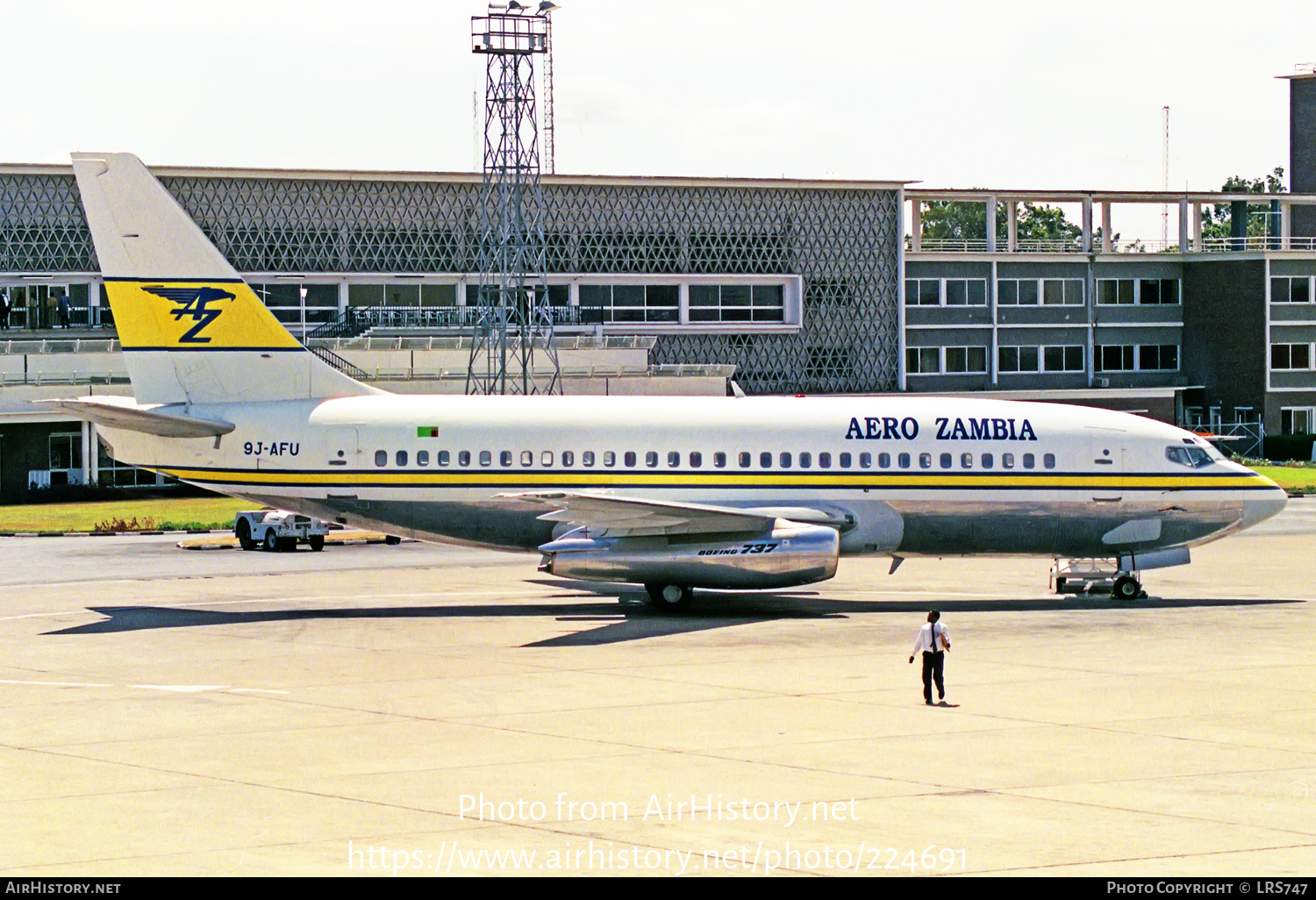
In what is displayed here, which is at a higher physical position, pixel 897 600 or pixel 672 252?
pixel 672 252

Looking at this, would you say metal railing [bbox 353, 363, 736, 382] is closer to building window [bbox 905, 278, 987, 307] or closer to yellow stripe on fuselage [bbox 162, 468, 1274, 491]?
building window [bbox 905, 278, 987, 307]

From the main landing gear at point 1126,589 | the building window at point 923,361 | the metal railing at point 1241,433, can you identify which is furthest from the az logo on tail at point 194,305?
the metal railing at point 1241,433

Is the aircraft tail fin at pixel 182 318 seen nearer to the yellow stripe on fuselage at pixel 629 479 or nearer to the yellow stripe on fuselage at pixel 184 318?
the yellow stripe on fuselage at pixel 184 318

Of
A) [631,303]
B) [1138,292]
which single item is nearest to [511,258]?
[631,303]

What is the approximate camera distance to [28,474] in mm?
73750

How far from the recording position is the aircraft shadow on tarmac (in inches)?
1258

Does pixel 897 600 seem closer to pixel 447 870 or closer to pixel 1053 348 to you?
pixel 447 870

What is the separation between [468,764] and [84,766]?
4.52 m

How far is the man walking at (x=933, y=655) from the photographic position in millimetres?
22828

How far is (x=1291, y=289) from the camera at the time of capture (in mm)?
103125

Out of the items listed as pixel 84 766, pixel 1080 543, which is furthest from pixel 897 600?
pixel 84 766

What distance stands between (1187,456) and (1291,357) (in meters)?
73.4

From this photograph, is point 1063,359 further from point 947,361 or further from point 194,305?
point 194,305

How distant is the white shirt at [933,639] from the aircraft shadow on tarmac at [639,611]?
8.27 m
